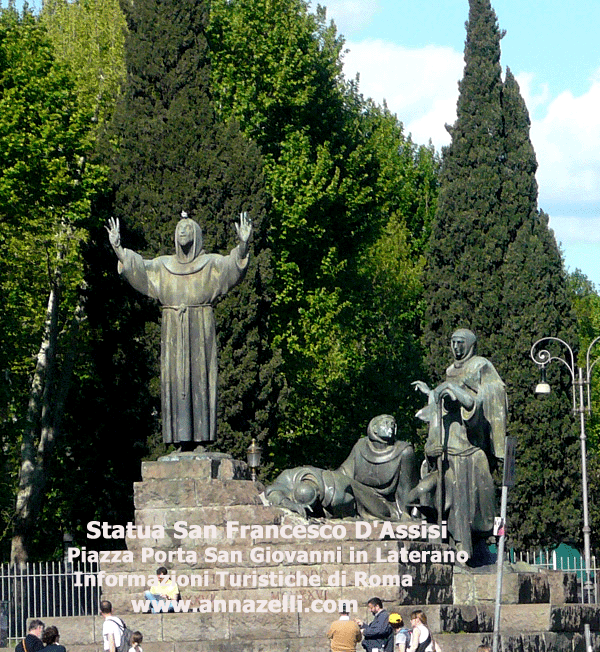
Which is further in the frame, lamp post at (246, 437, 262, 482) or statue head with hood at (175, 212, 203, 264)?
lamp post at (246, 437, 262, 482)

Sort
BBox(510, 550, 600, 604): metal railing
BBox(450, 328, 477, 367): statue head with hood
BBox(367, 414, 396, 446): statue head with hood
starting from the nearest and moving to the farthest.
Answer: BBox(367, 414, 396, 446): statue head with hood < BBox(450, 328, 477, 367): statue head with hood < BBox(510, 550, 600, 604): metal railing

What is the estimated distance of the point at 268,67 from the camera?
40.3 metres

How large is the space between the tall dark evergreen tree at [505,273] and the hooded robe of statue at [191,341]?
17.1m

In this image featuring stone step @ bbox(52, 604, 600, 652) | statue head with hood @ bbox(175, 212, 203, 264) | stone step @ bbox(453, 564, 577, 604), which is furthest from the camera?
statue head with hood @ bbox(175, 212, 203, 264)

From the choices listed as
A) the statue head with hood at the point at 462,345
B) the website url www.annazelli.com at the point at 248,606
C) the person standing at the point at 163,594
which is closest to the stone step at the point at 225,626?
the website url www.annazelli.com at the point at 248,606

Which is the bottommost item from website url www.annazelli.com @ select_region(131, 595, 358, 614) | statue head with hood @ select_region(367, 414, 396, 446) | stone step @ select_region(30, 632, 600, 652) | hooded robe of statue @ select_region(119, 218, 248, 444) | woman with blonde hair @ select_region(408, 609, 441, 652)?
stone step @ select_region(30, 632, 600, 652)

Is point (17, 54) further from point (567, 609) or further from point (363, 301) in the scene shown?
point (567, 609)

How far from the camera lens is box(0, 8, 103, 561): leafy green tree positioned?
32.4 m

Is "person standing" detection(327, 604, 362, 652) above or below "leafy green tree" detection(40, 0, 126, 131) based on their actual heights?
below

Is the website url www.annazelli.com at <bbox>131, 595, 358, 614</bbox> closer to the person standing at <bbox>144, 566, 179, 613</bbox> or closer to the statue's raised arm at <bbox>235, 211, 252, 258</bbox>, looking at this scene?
the person standing at <bbox>144, 566, 179, 613</bbox>

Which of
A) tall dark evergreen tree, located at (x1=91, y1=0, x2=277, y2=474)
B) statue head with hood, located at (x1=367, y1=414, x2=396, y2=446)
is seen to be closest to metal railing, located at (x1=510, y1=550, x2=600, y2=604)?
→ statue head with hood, located at (x1=367, y1=414, x2=396, y2=446)

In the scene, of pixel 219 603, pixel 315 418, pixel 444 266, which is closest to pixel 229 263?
pixel 219 603

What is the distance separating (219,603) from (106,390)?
1514 centimetres

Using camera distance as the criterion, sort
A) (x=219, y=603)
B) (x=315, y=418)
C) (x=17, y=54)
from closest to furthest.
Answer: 1. (x=219, y=603)
2. (x=17, y=54)
3. (x=315, y=418)
